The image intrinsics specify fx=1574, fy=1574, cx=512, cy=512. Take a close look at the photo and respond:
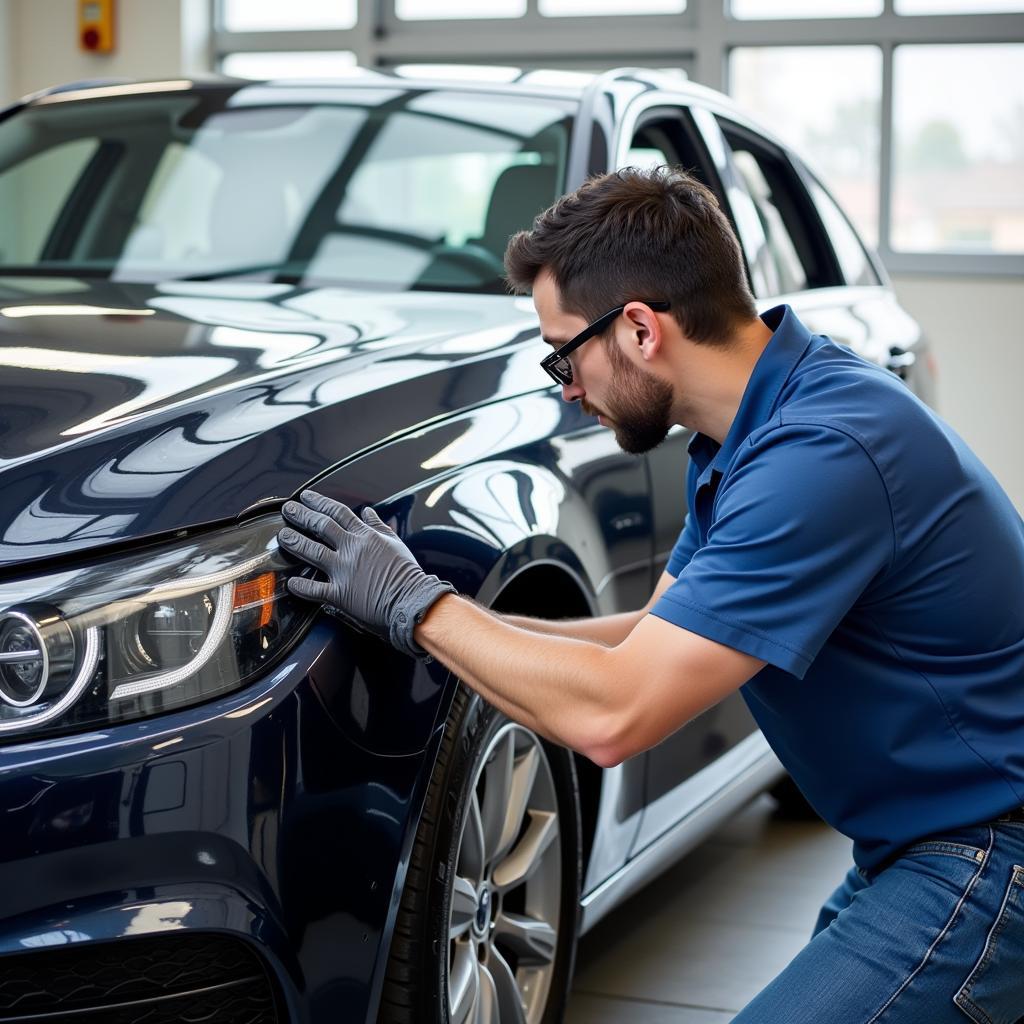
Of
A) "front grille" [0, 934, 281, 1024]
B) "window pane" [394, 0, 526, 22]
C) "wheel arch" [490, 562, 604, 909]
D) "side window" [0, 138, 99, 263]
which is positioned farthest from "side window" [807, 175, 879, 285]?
"window pane" [394, 0, 526, 22]

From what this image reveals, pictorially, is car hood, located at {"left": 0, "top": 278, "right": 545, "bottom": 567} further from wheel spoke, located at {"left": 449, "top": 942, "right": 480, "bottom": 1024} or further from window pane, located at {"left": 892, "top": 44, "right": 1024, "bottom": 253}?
window pane, located at {"left": 892, "top": 44, "right": 1024, "bottom": 253}

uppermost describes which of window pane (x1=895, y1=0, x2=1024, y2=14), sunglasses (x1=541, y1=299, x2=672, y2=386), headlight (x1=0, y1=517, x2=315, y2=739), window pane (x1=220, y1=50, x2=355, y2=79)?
window pane (x1=895, y1=0, x2=1024, y2=14)

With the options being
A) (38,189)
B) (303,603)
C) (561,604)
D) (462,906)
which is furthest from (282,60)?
(303,603)

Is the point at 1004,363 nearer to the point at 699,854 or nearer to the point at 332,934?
the point at 699,854

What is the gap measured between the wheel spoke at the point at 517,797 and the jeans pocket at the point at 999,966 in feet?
2.02

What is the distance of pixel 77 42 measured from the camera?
9.03 meters

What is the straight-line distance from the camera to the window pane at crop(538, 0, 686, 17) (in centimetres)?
875

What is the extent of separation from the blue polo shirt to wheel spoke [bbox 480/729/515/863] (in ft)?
1.12

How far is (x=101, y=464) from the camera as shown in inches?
61.0

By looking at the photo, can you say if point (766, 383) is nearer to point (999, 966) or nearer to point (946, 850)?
point (946, 850)

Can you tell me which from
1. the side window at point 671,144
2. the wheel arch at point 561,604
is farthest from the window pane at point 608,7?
the wheel arch at point 561,604

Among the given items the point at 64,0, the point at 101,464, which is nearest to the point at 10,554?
the point at 101,464

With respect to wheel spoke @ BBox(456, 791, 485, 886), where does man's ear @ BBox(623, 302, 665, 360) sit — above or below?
above

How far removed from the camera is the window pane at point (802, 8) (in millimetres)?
8383
